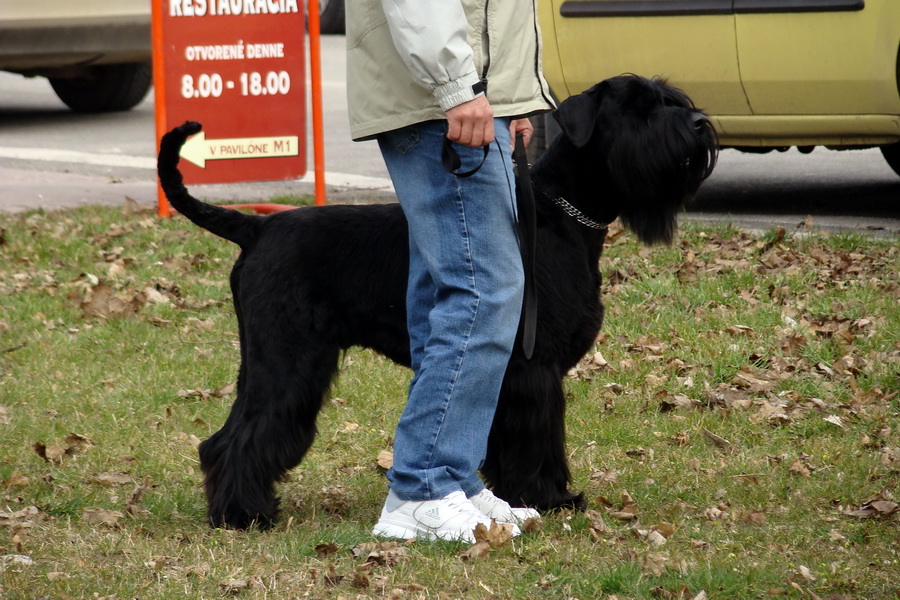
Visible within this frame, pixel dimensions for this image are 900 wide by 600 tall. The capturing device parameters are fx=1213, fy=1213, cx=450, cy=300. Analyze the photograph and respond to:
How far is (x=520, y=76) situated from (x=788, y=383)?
227cm

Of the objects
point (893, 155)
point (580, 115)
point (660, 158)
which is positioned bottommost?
point (893, 155)

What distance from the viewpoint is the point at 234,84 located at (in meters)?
7.79

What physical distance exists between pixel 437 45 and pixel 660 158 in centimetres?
95

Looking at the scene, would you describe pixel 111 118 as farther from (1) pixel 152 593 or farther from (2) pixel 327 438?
(1) pixel 152 593

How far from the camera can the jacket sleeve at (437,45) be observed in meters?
3.00

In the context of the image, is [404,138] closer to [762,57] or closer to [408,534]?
[408,534]

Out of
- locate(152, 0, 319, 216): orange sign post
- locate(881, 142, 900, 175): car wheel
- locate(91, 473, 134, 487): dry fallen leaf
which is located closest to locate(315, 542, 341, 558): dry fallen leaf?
locate(91, 473, 134, 487): dry fallen leaf

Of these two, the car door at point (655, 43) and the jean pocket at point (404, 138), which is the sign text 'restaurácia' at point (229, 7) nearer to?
the car door at point (655, 43)

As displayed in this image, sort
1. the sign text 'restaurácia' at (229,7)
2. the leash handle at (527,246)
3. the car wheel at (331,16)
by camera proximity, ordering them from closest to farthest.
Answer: the leash handle at (527,246) < the sign text 'restaurácia' at (229,7) < the car wheel at (331,16)

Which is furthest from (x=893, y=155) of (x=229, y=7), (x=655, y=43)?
(x=229, y=7)

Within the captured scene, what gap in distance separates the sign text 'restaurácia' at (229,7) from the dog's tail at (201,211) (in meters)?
3.94

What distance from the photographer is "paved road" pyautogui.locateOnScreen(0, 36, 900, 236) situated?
7938 mm

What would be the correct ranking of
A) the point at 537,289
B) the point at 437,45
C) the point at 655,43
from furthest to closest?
the point at 655,43 → the point at 537,289 → the point at 437,45

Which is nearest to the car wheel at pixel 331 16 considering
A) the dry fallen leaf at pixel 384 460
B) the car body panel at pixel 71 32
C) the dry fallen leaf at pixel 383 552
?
the car body panel at pixel 71 32
